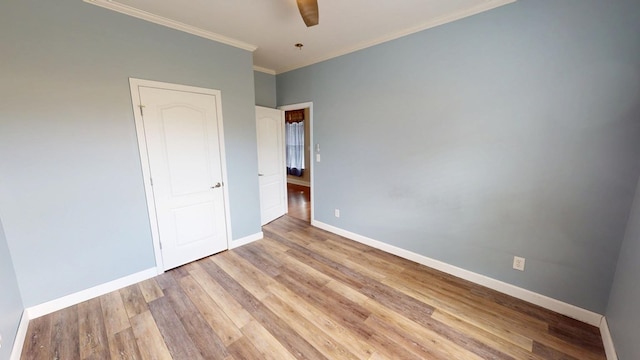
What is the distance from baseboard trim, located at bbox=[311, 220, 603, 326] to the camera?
189 centimetres

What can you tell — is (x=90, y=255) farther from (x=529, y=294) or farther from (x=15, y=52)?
(x=529, y=294)

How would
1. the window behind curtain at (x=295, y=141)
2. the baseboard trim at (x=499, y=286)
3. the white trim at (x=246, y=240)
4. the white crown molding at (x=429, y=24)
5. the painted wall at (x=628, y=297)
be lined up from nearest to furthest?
the painted wall at (x=628, y=297) < the baseboard trim at (x=499, y=286) < the white crown molding at (x=429, y=24) < the white trim at (x=246, y=240) < the window behind curtain at (x=295, y=141)

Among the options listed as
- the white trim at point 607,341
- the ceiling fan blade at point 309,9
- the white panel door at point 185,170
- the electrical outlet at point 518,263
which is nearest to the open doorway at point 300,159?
the white panel door at point 185,170

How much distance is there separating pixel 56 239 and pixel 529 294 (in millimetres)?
4187

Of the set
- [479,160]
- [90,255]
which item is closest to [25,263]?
[90,255]

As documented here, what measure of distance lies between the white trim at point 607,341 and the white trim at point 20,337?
12.9 ft

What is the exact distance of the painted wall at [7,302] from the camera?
58.5 inches

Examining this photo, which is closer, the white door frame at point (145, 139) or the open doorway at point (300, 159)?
the white door frame at point (145, 139)

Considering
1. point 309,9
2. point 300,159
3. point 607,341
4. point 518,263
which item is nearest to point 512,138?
point 518,263

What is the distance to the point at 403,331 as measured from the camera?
1804 mm

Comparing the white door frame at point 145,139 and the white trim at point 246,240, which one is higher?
the white door frame at point 145,139

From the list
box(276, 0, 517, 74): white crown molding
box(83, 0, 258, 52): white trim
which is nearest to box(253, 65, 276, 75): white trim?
box(83, 0, 258, 52): white trim

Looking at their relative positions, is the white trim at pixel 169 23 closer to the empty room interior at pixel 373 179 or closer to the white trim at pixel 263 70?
the empty room interior at pixel 373 179

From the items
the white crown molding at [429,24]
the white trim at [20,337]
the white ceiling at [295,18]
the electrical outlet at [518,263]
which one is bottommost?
the white trim at [20,337]
